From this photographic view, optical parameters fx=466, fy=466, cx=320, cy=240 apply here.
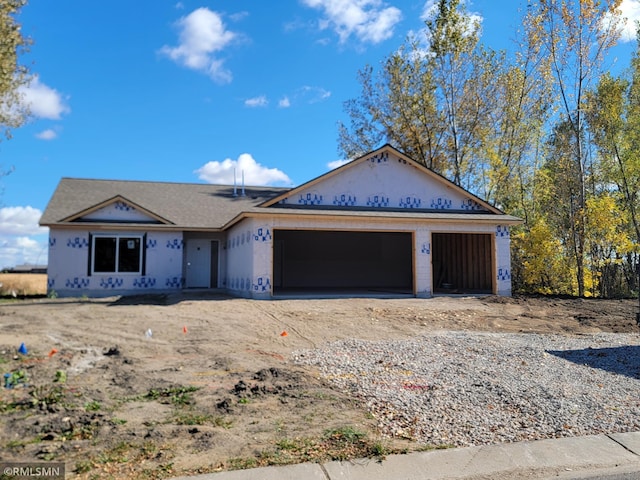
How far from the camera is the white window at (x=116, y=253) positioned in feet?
58.3

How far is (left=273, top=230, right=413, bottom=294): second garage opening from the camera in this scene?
23.0 metres

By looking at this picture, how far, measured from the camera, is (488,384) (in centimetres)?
601

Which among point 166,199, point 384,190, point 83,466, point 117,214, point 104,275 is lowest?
point 83,466

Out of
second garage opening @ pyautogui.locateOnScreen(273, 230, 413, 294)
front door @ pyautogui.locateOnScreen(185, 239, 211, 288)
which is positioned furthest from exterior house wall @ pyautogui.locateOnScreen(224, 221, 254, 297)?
second garage opening @ pyautogui.locateOnScreen(273, 230, 413, 294)

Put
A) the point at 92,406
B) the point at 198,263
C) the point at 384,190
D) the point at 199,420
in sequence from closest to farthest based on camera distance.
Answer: the point at 199,420 → the point at 92,406 → the point at 384,190 → the point at 198,263

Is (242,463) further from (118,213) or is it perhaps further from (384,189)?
(118,213)

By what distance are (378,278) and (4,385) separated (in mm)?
19942

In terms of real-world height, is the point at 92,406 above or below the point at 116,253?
below

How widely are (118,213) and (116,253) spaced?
155cm

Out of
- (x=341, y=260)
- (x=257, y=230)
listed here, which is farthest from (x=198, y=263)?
(x=341, y=260)

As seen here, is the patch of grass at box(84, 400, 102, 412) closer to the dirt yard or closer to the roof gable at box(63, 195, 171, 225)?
the dirt yard

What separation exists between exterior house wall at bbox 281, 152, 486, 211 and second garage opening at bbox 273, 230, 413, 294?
464cm

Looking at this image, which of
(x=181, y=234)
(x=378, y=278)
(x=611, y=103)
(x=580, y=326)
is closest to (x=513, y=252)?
(x=378, y=278)

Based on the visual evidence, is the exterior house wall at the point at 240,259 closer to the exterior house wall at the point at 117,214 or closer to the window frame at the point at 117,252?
the window frame at the point at 117,252
